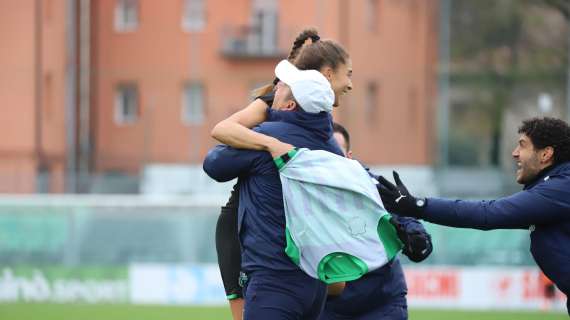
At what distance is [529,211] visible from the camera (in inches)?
253

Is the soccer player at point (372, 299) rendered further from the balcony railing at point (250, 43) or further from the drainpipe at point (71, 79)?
the balcony railing at point (250, 43)

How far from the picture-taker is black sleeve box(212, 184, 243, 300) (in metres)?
6.46

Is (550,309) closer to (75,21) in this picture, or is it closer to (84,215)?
(84,215)

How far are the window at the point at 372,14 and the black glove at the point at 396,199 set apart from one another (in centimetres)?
3812

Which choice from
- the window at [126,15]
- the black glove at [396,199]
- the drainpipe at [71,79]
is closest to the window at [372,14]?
the window at [126,15]

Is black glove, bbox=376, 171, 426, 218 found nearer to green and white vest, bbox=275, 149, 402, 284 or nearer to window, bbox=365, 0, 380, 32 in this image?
green and white vest, bbox=275, 149, 402, 284

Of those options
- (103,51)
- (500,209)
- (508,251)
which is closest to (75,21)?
(103,51)

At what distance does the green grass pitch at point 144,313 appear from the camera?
64.7ft

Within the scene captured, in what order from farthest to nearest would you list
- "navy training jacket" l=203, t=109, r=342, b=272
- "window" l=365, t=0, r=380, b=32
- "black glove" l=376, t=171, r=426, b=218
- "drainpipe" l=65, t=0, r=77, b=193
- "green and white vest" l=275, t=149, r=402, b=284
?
"window" l=365, t=0, r=380, b=32 → "drainpipe" l=65, t=0, r=77, b=193 → "black glove" l=376, t=171, r=426, b=218 → "navy training jacket" l=203, t=109, r=342, b=272 → "green and white vest" l=275, t=149, r=402, b=284

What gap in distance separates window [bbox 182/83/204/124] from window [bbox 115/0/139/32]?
2683mm

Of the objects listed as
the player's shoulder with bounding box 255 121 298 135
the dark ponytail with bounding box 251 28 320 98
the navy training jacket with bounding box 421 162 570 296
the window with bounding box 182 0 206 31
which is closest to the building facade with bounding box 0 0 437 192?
A: the window with bounding box 182 0 206 31

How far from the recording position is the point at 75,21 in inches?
1683

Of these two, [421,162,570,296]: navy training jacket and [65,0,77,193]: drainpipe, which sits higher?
[421,162,570,296]: navy training jacket

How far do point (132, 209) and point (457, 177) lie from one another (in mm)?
20462
